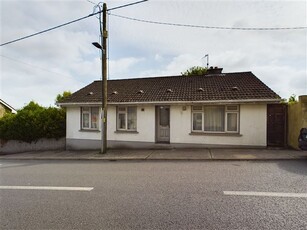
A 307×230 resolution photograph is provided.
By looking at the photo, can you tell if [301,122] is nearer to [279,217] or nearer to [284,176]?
[284,176]

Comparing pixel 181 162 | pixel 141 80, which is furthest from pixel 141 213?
pixel 141 80

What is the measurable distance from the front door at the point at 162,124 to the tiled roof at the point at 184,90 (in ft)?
2.75

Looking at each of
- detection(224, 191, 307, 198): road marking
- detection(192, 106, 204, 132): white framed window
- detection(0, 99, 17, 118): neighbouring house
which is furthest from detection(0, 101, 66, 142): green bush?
detection(224, 191, 307, 198): road marking

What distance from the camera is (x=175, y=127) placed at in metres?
11.6

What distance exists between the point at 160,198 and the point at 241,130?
25.5 feet

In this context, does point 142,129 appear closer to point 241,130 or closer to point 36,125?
point 241,130

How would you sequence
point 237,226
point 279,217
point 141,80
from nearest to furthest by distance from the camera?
point 237,226 < point 279,217 < point 141,80

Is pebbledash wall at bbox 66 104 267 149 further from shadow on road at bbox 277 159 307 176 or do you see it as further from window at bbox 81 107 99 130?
shadow on road at bbox 277 159 307 176

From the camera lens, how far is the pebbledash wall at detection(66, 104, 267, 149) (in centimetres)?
1059

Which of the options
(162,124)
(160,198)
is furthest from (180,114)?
(160,198)

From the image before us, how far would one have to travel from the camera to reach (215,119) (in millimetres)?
11375

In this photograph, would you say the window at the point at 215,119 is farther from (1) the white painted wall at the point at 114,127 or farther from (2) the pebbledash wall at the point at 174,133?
(1) the white painted wall at the point at 114,127

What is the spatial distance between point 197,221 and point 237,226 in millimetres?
631

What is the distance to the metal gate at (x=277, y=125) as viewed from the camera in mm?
Answer: 10906
